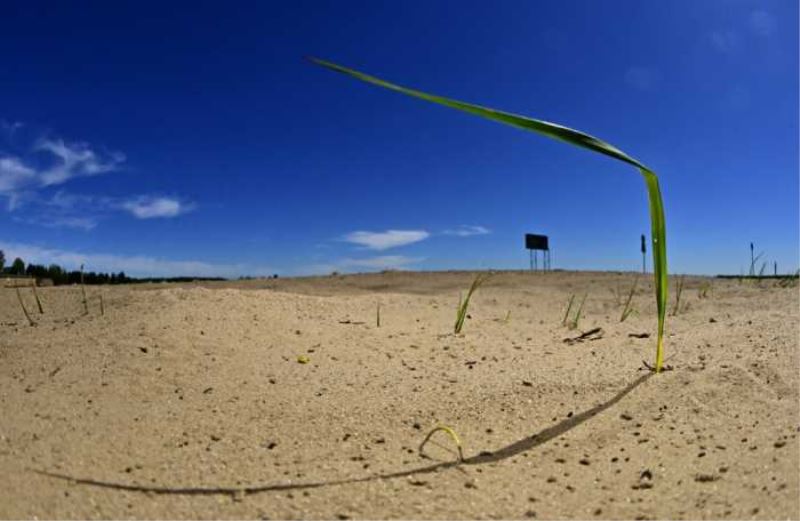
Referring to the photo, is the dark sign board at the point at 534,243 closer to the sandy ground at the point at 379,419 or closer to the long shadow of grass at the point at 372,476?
the sandy ground at the point at 379,419

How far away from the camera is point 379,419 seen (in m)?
1.65

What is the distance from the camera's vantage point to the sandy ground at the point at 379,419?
1.19 metres

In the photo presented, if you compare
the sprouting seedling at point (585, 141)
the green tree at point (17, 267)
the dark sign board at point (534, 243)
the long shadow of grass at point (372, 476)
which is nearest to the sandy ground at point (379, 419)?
the long shadow of grass at point (372, 476)

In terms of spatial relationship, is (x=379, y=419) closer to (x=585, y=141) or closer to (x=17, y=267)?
(x=585, y=141)

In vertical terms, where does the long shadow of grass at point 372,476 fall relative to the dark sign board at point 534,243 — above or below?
below

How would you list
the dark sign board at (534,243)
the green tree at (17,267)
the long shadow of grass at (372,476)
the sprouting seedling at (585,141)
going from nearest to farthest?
the sprouting seedling at (585,141) < the long shadow of grass at (372,476) < the green tree at (17,267) < the dark sign board at (534,243)

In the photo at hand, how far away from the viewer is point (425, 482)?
127 centimetres

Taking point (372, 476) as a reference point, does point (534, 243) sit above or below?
above

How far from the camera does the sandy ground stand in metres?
1.19

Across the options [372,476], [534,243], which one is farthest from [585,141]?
[534,243]

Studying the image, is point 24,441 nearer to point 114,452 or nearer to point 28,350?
point 114,452

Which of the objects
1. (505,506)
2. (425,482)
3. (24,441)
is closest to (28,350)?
(24,441)

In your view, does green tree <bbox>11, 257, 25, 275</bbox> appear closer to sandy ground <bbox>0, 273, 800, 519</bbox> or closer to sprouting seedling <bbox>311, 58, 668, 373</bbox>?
sandy ground <bbox>0, 273, 800, 519</bbox>

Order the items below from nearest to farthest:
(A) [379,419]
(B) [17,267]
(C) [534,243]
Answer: (A) [379,419], (B) [17,267], (C) [534,243]
